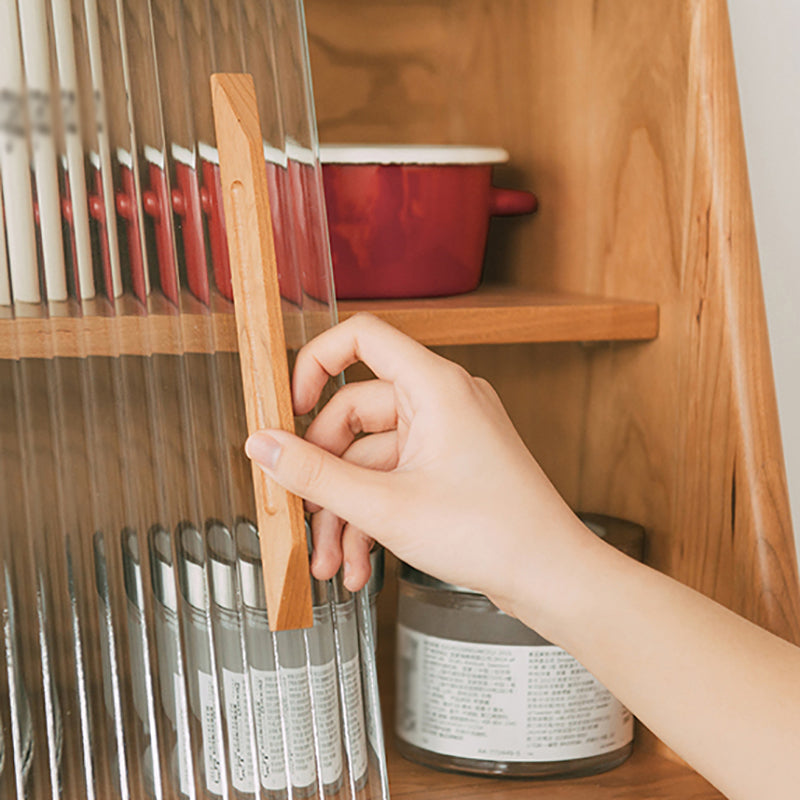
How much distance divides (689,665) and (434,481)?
0.17 metres

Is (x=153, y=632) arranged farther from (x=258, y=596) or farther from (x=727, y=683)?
(x=727, y=683)

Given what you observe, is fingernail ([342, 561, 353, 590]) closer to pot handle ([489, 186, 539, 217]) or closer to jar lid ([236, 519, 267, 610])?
jar lid ([236, 519, 267, 610])

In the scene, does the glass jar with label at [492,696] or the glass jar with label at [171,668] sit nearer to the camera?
the glass jar with label at [171,668]

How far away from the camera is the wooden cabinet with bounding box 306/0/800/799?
0.68m

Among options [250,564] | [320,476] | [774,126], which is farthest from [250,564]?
[774,126]

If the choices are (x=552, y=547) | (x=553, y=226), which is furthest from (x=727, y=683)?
(x=553, y=226)

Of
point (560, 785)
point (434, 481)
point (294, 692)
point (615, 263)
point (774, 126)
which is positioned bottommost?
point (560, 785)

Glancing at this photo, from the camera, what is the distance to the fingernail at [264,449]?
53 centimetres

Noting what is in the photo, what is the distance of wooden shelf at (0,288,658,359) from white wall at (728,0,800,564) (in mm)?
349

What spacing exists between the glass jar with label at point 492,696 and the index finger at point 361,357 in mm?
209

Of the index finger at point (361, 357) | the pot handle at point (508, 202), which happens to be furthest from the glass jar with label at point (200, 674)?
the pot handle at point (508, 202)

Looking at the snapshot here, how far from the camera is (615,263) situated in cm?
79

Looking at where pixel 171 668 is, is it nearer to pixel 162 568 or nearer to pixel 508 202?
A: pixel 162 568

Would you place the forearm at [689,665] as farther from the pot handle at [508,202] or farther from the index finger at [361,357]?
the pot handle at [508,202]
